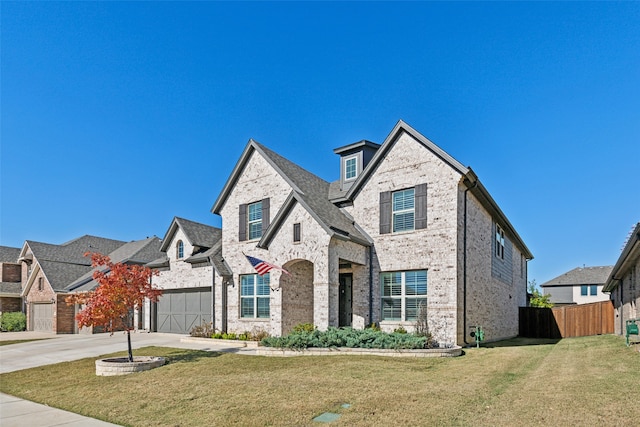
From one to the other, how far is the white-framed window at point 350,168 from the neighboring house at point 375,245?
2.0 inches

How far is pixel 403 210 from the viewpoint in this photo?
1712 cm

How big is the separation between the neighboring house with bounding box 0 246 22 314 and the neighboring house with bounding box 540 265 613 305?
5661cm

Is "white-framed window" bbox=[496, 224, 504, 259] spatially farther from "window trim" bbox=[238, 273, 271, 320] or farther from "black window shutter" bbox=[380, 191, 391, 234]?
"window trim" bbox=[238, 273, 271, 320]

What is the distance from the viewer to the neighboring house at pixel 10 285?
1373 inches

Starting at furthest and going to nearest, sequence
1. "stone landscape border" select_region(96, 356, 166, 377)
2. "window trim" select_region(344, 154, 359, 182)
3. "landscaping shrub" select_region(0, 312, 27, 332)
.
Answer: "landscaping shrub" select_region(0, 312, 27, 332), "window trim" select_region(344, 154, 359, 182), "stone landscape border" select_region(96, 356, 166, 377)

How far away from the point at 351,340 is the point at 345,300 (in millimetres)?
4853

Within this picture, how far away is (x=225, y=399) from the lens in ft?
27.6

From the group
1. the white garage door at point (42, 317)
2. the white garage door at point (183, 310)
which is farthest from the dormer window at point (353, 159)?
the white garage door at point (42, 317)

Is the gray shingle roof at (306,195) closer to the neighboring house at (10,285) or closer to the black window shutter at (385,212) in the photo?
the black window shutter at (385,212)

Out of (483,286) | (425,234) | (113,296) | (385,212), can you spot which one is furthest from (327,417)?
(483,286)

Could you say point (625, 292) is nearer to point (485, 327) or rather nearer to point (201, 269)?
point (485, 327)

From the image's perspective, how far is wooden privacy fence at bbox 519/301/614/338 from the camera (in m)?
24.4

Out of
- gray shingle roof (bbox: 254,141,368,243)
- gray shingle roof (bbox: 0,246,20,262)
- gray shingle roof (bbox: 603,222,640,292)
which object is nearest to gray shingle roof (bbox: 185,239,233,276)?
gray shingle roof (bbox: 254,141,368,243)

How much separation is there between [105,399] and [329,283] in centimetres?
806
